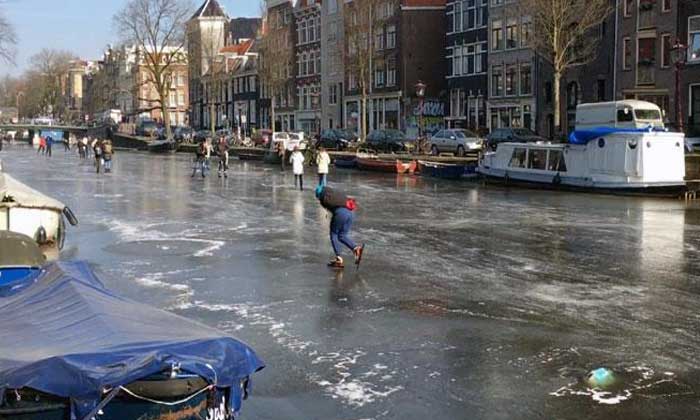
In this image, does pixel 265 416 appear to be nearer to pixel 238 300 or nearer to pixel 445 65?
pixel 238 300

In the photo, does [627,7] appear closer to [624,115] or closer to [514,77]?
[514,77]

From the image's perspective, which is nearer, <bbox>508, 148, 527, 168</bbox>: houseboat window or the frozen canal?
the frozen canal

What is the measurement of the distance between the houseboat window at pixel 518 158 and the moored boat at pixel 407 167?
29.1 feet

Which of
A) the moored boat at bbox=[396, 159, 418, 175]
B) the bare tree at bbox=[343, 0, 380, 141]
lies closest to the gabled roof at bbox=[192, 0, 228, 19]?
the bare tree at bbox=[343, 0, 380, 141]

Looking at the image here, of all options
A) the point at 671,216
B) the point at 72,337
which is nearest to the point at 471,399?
the point at 72,337

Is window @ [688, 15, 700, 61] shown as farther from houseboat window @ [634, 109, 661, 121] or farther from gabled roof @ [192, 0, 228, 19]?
gabled roof @ [192, 0, 228, 19]

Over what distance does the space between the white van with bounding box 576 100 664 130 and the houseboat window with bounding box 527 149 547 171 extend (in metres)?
3.34

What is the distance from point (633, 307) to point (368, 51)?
178 ft

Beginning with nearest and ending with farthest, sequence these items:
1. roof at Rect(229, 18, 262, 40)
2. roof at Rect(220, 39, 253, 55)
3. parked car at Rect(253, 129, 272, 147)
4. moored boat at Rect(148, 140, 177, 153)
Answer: parked car at Rect(253, 129, 272, 147) → moored boat at Rect(148, 140, 177, 153) → roof at Rect(220, 39, 253, 55) → roof at Rect(229, 18, 262, 40)

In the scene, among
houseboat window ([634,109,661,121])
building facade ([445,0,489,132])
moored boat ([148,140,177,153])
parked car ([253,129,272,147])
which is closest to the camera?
houseboat window ([634,109,661,121])

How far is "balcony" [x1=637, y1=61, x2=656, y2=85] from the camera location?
5212 centimetres

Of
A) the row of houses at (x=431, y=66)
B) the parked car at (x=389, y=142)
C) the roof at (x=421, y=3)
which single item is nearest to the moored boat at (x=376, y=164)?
the parked car at (x=389, y=142)

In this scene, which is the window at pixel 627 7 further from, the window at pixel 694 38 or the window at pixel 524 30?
the window at pixel 524 30

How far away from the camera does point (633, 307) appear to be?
1247 centimetres
